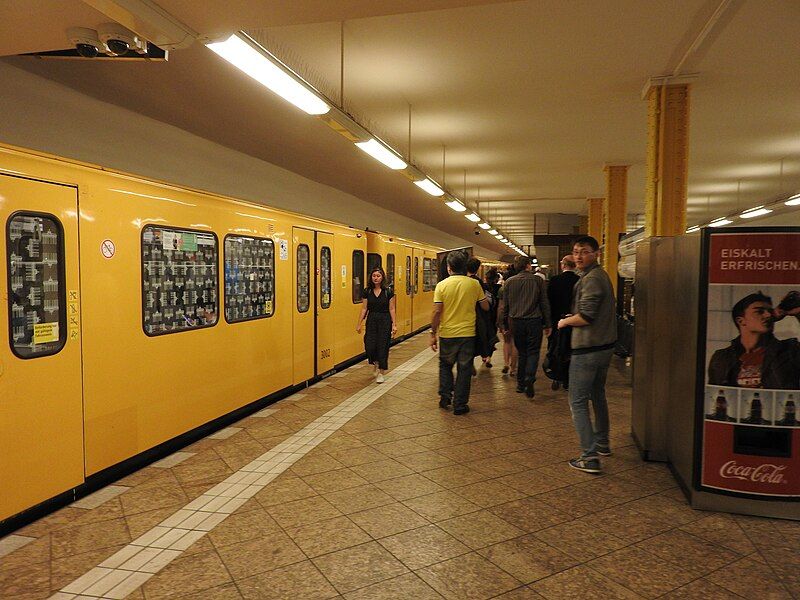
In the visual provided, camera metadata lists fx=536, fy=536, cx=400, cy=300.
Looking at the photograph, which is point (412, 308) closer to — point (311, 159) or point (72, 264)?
point (311, 159)

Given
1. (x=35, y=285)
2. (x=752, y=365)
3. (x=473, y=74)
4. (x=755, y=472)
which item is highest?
(x=473, y=74)

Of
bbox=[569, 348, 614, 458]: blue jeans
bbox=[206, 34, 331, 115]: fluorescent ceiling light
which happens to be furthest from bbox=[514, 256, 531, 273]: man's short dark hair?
bbox=[206, 34, 331, 115]: fluorescent ceiling light

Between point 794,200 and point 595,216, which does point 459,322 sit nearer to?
point 794,200

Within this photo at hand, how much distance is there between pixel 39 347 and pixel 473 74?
4635 mm

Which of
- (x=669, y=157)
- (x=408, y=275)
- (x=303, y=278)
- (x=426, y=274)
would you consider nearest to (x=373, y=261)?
(x=408, y=275)

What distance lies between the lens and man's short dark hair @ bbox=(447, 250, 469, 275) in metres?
6.12

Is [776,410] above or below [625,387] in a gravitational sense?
above

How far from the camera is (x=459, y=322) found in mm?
5957

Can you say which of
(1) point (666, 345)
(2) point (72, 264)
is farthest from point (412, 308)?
(2) point (72, 264)

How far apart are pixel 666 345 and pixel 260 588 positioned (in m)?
3.53

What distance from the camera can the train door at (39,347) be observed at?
3178 millimetres

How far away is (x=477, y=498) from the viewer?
3809mm

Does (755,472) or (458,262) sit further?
(458,262)

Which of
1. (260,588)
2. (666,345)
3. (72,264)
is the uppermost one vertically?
(72,264)
